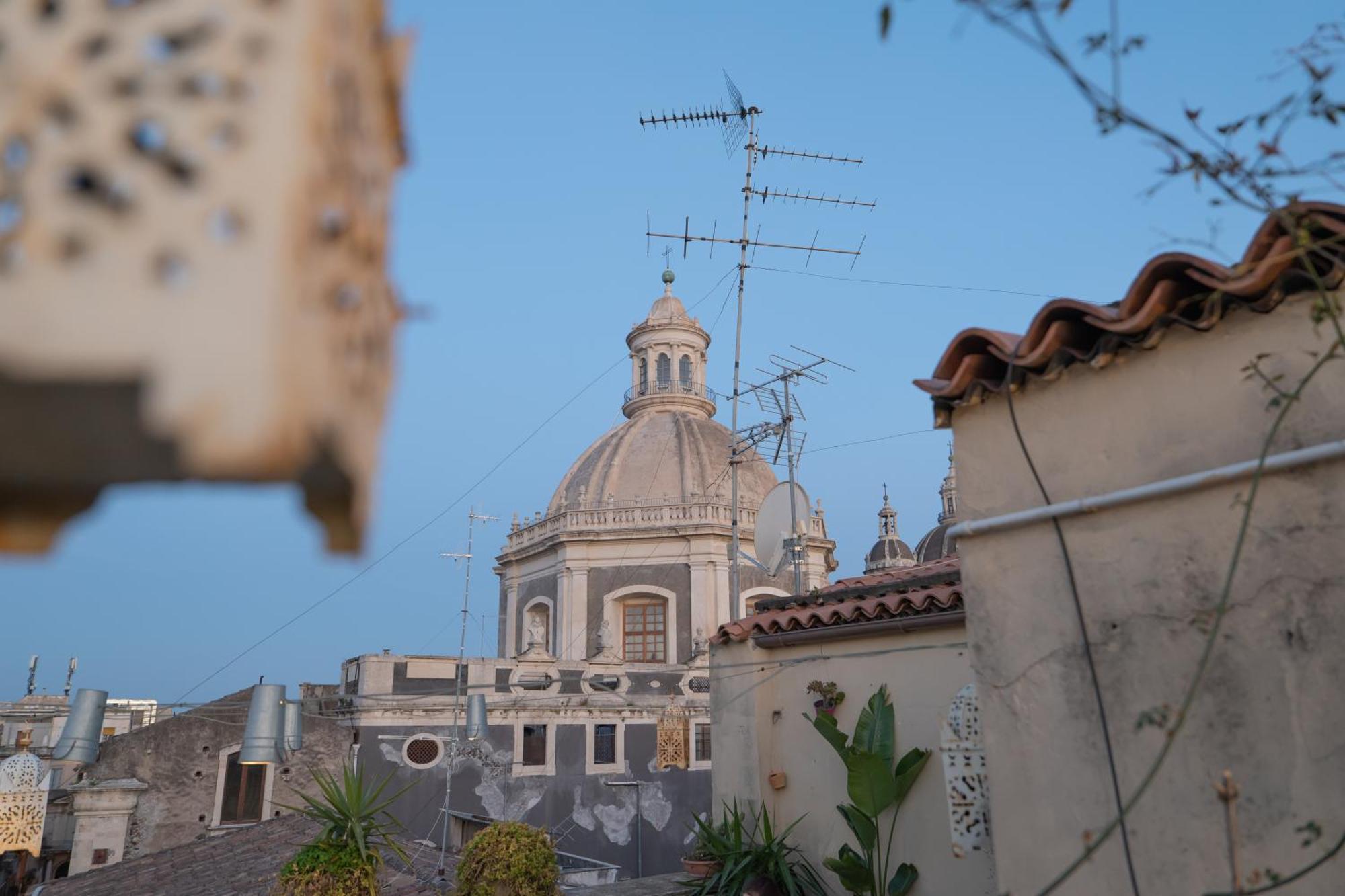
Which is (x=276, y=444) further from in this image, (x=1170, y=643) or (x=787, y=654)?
(x=787, y=654)

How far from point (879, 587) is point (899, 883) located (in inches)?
96.7

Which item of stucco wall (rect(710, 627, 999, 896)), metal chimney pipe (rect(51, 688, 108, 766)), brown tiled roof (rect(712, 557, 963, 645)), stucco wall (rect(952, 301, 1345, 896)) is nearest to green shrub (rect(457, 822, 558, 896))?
stucco wall (rect(710, 627, 999, 896))

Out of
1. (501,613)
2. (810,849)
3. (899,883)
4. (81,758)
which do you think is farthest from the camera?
(501,613)

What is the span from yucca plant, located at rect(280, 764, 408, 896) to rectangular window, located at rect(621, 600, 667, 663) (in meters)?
17.3

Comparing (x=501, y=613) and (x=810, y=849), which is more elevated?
(x=501, y=613)

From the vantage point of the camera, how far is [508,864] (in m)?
9.87

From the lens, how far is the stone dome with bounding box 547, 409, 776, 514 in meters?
29.0

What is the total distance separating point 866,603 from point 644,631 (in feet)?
65.8

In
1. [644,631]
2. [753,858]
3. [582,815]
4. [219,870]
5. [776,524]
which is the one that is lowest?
[219,870]

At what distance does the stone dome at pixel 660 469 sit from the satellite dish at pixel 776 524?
13256mm

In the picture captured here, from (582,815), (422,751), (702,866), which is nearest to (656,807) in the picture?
(582,815)

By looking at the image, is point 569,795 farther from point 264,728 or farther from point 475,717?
point 264,728

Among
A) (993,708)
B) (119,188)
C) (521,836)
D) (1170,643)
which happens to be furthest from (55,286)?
(521,836)

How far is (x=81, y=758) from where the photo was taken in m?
11.4
